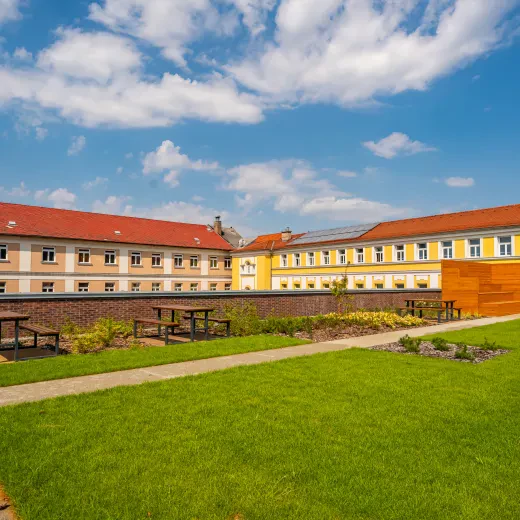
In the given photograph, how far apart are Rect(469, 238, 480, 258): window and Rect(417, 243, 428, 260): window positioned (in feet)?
12.4

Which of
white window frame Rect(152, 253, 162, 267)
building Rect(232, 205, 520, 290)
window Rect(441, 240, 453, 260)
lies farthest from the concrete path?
white window frame Rect(152, 253, 162, 267)

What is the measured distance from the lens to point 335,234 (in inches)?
1879

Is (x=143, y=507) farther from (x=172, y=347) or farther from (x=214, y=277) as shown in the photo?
(x=214, y=277)

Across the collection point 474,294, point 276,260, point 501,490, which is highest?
point 276,260

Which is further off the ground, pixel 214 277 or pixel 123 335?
pixel 214 277

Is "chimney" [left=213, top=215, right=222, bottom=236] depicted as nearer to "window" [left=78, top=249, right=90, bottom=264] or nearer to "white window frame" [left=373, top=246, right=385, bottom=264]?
"window" [left=78, top=249, right=90, bottom=264]

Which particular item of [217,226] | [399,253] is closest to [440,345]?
[399,253]

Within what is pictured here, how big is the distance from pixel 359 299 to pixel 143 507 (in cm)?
2002

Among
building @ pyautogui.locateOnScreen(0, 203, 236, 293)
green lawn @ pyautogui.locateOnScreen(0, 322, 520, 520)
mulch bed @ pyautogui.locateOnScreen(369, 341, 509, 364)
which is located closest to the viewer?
green lawn @ pyautogui.locateOnScreen(0, 322, 520, 520)

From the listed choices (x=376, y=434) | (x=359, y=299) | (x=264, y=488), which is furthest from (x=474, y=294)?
(x=264, y=488)

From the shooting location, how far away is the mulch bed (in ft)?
30.2

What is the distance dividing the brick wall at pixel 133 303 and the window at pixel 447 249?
756 inches

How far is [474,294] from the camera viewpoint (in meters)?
22.5

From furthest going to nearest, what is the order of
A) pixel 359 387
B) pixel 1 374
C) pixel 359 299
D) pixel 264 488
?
1. pixel 359 299
2. pixel 1 374
3. pixel 359 387
4. pixel 264 488
